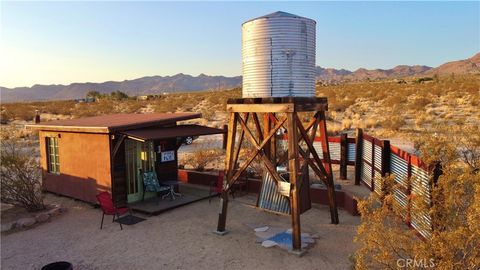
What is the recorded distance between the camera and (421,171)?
7.75m

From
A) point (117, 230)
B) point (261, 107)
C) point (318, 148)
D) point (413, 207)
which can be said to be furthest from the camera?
point (318, 148)

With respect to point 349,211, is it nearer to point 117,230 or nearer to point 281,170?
point 281,170

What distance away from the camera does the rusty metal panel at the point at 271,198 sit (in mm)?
10211

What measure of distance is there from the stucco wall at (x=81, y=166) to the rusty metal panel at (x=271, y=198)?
4236mm

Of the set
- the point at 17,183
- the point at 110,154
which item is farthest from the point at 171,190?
the point at 17,183

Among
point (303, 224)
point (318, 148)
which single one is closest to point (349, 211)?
point (303, 224)

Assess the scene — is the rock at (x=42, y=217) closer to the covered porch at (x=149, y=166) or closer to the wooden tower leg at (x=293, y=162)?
the covered porch at (x=149, y=166)

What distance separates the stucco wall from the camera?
1098cm

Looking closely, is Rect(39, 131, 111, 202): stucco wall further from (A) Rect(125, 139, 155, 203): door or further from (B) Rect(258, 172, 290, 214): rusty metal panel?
(B) Rect(258, 172, 290, 214): rusty metal panel

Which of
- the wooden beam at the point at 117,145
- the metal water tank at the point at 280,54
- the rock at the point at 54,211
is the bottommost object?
the rock at the point at 54,211

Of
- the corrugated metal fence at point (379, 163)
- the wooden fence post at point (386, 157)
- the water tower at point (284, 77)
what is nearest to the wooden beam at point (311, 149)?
the water tower at point (284, 77)

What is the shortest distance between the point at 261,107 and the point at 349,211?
12.7 feet

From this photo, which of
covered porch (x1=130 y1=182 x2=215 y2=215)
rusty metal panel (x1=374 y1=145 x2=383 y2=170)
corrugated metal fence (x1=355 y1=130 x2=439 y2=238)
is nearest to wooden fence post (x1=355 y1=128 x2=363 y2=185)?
corrugated metal fence (x1=355 y1=130 x2=439 y2=238)

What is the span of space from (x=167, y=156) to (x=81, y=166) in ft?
8.30
